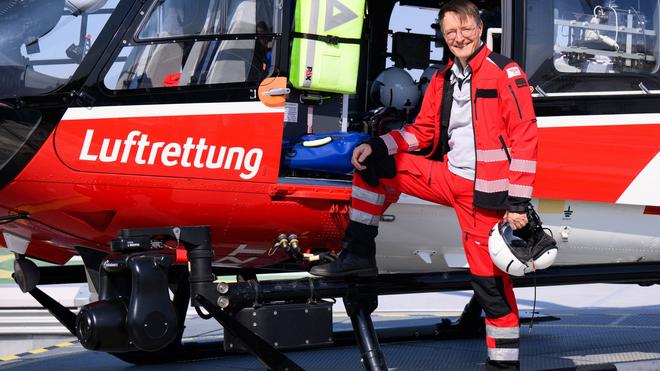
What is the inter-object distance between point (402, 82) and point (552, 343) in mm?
1967

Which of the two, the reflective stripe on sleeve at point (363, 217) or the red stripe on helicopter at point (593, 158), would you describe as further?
the red stripe on helicopter at point (593, 158)

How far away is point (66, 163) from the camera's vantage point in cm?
407

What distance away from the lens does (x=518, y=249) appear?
4047 millimetres

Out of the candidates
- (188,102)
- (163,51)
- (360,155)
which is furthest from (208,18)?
(360,155)

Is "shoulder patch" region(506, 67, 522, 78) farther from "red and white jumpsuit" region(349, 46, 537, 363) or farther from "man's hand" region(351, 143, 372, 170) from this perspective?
"man's hand" region(351, 143, 372, 170)

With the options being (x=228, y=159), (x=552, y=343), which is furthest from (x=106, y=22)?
(x=552, y=343)

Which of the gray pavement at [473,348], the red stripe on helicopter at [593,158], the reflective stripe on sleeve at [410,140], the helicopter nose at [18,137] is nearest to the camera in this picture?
the helicopter nose at [18,137]

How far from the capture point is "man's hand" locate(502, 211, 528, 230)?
4027 millimetres

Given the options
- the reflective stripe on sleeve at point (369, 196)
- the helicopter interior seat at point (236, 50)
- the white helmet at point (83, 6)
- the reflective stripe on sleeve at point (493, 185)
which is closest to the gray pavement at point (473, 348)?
the reflective stripe on sleeve at point (493, 185)

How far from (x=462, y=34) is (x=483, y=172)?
0.60m

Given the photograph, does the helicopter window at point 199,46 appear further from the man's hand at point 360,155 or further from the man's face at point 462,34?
the man's face at point 462,34

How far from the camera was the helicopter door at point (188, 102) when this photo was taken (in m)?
4.12

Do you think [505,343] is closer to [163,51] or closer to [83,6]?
[163,51]

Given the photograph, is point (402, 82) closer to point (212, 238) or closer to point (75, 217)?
point (212, 238)
